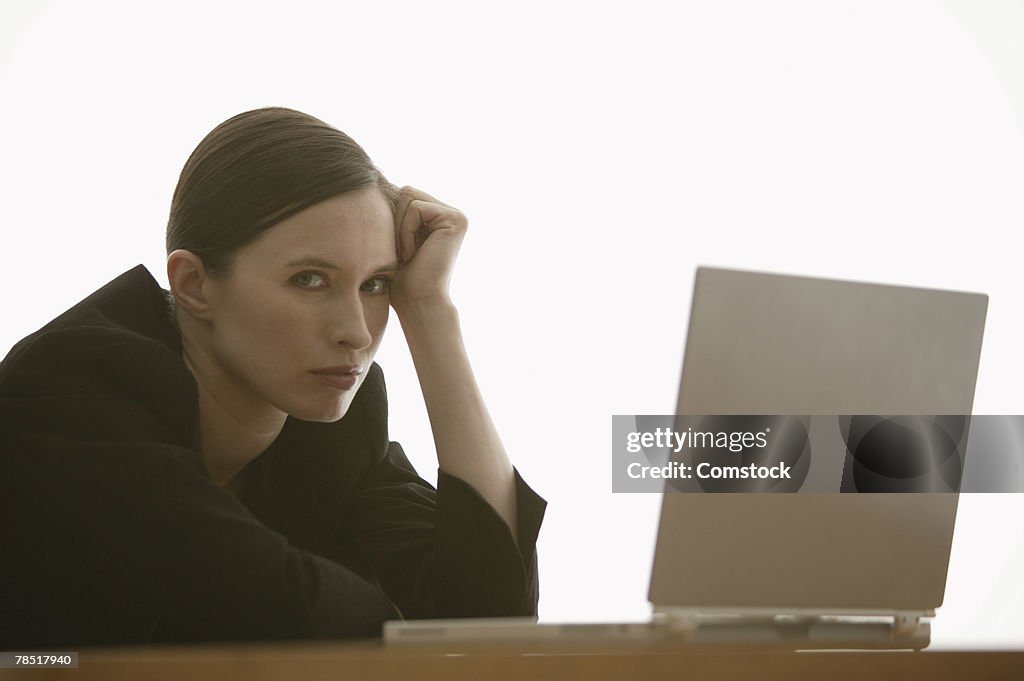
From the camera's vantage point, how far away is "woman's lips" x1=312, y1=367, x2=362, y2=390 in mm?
1453

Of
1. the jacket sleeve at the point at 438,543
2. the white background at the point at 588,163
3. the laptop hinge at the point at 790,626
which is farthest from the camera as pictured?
the white background at the point at 588,163

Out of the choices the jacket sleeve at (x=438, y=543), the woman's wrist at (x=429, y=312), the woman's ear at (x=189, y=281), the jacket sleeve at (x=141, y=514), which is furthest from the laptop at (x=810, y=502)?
the woman's ear at (x=189, y=281)

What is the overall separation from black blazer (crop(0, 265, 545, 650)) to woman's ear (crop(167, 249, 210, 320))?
0.03 metres

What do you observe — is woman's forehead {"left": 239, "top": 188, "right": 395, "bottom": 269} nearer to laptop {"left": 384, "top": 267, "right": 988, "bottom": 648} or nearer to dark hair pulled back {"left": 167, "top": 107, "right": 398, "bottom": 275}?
dark hair pulled back {"left": 167, "top": 107, "right": 398, "bottom": 275}

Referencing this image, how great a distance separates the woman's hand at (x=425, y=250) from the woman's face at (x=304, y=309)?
32 mm

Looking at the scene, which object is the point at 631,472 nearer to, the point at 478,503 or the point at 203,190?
the point at 478,503

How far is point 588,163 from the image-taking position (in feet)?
5.92

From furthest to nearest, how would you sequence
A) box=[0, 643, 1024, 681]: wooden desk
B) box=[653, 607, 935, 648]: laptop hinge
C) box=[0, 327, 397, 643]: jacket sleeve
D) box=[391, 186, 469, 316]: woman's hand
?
box=[391, 186, 469, 316]: woman's hand < box=[0, 327, 397, 643]: jacket sleeve < box=[653, 607, 935, 648]: laptop hinge < box=[0, 643, 1024, 681]: wooden desk

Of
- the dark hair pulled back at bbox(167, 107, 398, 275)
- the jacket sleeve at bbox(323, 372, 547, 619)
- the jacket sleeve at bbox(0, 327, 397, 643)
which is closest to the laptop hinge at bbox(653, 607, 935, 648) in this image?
the jacket sleeve at bbox(0, 327, 397, 643)

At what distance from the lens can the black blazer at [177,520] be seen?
1094 millimetres

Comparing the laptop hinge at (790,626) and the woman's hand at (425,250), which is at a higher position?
the woman's hand at (425,250)

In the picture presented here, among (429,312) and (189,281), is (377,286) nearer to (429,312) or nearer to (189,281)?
(429,312)

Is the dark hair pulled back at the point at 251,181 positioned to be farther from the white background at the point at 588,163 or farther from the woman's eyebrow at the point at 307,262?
the white background at the point at 588,163

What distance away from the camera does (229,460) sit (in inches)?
58.7
